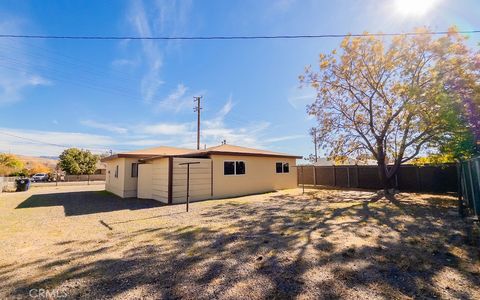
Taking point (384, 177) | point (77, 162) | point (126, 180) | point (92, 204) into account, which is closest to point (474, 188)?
point (384, 177)

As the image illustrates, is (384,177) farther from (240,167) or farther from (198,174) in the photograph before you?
(198,174)

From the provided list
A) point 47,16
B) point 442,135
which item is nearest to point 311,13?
point 442,135

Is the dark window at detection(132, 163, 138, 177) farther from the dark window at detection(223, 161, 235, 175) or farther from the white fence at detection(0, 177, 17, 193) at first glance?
the white fence at detection(0, 177, 17, 193)

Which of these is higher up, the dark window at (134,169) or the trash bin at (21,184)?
the dark window at (134,169)

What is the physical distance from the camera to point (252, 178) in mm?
13922

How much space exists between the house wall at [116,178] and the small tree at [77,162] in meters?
22.1

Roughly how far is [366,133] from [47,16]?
14589 mm

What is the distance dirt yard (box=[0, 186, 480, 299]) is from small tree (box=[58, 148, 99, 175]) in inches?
1234

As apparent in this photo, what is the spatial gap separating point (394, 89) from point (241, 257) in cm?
1212

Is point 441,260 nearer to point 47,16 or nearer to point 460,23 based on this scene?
point 460,23

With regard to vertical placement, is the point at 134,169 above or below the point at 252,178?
above

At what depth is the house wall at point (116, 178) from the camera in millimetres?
13196

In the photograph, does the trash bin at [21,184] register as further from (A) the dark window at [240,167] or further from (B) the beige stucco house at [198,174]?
(A) the dark window at [240,167]

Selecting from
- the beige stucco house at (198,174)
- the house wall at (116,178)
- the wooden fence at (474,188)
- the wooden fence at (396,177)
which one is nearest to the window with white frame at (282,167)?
the beige stucco house at (198,174)
